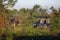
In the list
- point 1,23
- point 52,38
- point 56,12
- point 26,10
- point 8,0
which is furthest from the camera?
point 26,10

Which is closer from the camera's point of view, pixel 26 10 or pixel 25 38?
pixel 25 38

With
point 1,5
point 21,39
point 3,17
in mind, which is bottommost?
point 21,39

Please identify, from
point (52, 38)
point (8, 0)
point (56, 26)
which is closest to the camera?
point (52, 38)

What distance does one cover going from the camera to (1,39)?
7.35m

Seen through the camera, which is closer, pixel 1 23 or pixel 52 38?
pixel 52 38

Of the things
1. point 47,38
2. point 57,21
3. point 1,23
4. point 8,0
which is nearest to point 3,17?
point 1,23

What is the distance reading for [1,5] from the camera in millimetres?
10695

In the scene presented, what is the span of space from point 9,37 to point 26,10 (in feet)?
35.7

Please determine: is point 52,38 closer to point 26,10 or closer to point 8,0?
point 8,0

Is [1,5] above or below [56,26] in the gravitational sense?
above

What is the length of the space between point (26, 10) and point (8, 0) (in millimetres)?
6227

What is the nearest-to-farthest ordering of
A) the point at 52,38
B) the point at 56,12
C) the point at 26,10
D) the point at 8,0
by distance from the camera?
the point at 52,38 → the point at 8,0 → the point at 56,12 → the point at 26,10

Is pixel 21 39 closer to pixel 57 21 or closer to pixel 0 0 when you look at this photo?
pixel 57 21

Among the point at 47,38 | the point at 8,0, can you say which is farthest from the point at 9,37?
the point at 8,0
